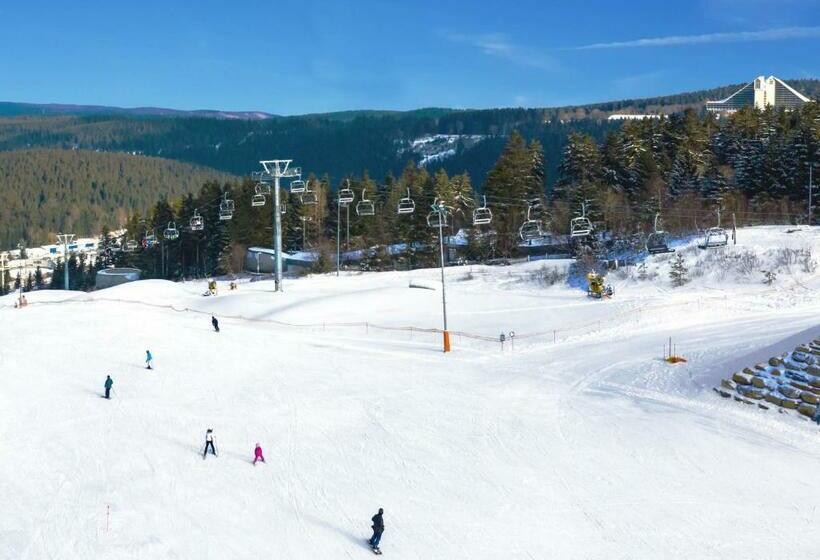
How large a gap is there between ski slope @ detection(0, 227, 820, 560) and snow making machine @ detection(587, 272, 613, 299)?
97cm

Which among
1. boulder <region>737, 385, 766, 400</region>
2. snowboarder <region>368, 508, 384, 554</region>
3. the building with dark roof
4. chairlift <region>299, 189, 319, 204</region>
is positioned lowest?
snowboarder <region>368, 508, 384, 554</region>

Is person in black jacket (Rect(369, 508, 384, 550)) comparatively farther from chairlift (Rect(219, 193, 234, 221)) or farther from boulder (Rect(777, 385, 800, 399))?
chairlift (Rect(219, 193, 234, 221))

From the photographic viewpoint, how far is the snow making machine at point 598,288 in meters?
40.3

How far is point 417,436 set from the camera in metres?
22.1

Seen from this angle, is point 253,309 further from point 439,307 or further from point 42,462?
point 42,462

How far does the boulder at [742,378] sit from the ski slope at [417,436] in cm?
82

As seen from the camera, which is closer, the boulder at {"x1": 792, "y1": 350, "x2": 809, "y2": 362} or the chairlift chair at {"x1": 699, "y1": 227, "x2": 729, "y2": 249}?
the boulder at {"x1": 792, "y1": 350, "x2": 809, "y2": 362}

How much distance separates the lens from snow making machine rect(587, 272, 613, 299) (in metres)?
40.3

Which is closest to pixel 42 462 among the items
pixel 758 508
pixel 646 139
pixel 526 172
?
pixel 758 508

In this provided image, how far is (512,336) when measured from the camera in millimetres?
34094

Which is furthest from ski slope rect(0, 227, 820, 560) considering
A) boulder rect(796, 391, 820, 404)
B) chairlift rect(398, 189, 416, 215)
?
chairlift rect(398, 189, 416, 215)

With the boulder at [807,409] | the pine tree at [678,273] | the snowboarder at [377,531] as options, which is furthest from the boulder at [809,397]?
the pine tree at [678,273]

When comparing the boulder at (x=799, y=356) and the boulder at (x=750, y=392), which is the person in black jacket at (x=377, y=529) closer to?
the boulder at (x=750, y=392)

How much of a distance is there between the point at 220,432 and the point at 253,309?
20.4 m
